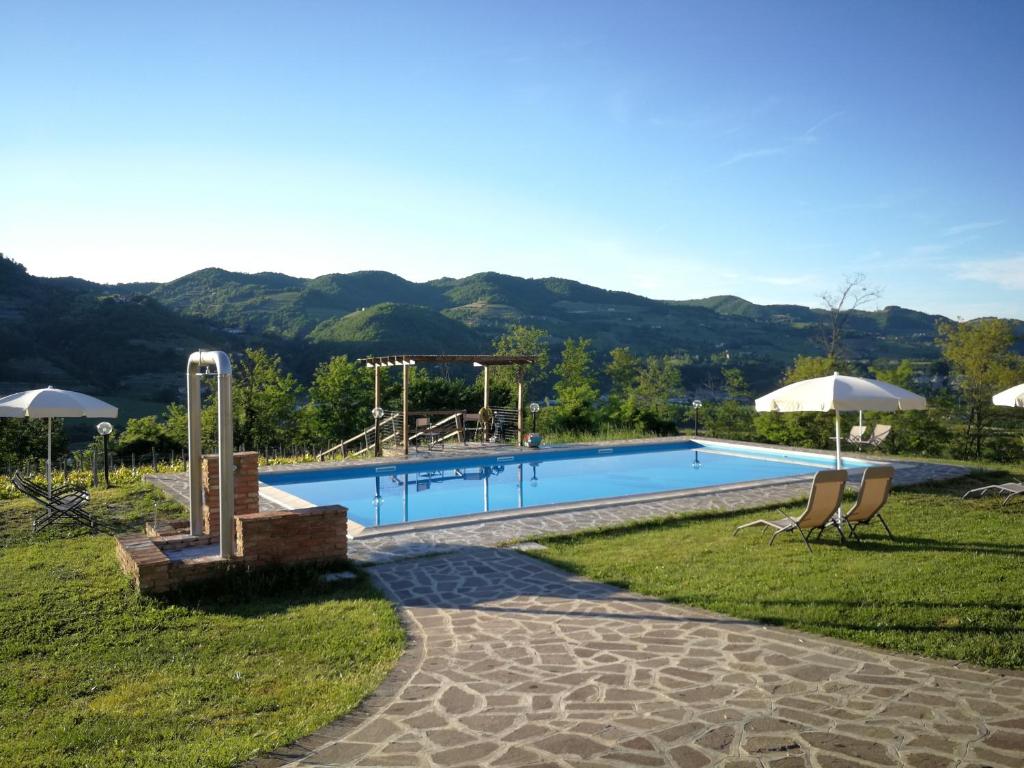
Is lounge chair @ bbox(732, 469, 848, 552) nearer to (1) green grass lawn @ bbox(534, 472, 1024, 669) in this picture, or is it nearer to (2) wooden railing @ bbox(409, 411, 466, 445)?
(1) green grass lawn @ bbox(534, 472, 1024, 669)

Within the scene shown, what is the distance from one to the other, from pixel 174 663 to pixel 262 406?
16.0 m

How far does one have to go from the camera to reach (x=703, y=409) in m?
25.7

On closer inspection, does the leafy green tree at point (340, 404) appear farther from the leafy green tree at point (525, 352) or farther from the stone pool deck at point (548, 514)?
the stone pool deck at point (548, 514)

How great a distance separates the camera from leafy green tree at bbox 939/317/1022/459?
19781 millimetres

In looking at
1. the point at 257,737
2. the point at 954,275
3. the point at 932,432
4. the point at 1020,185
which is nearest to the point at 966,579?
the point at 257,737

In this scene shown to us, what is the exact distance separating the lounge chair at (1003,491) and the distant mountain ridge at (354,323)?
21.5 metres

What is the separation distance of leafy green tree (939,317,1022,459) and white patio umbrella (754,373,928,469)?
45.7ft

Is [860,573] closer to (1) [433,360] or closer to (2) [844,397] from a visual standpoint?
(2) [844,397]

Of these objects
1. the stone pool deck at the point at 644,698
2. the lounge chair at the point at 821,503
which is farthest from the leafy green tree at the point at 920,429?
the stone pool deck at the point at 644,698

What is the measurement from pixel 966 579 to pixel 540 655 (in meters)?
3.88

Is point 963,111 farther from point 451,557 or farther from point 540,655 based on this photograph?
point 540,655

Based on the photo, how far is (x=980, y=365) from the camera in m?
20.0

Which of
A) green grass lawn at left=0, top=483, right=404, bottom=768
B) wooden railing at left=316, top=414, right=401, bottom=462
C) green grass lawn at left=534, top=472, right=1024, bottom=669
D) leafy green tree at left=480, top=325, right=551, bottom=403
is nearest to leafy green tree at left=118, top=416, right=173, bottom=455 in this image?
wooden railing at left=316, top=414, right=401, bottom=462

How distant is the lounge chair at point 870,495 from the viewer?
756 centimetres
